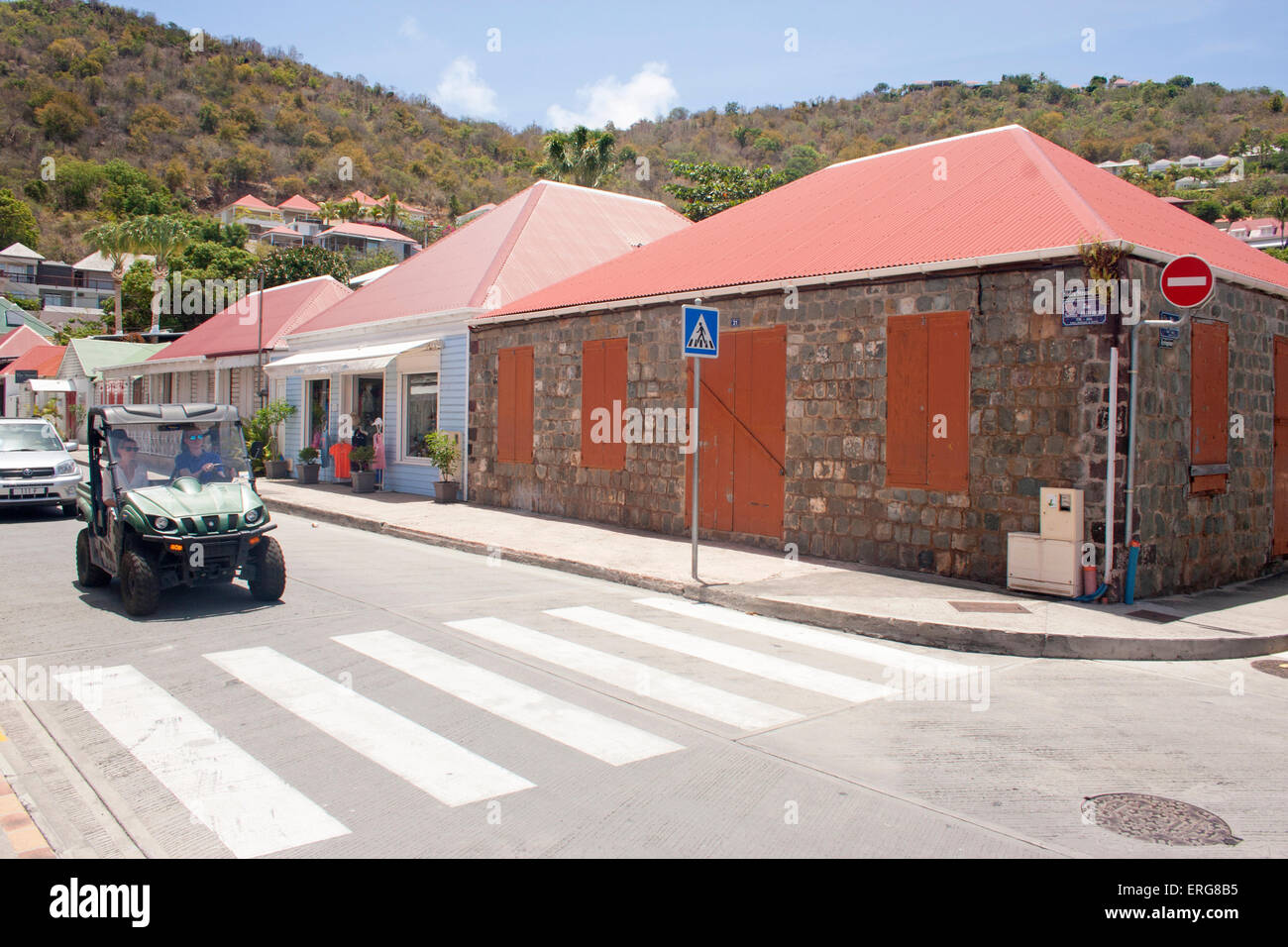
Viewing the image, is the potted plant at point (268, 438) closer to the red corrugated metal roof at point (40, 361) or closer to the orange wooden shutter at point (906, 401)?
the orange wooden shutter at point (906, 401)

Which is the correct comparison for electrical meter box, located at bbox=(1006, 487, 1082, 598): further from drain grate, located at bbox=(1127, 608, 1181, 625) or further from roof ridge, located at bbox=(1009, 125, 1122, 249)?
roof ridge, located at bbox=(1009, 125, 1122, 249)

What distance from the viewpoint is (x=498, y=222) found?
23.2m

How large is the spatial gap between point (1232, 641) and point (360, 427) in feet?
62.4

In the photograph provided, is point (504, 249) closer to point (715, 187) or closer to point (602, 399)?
point (602, 399)

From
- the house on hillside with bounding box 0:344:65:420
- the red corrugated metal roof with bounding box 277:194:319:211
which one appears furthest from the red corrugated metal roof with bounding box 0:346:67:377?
the red corrugated metal roof with bounding box 277:194:319:211

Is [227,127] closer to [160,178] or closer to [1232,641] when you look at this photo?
[160,178]

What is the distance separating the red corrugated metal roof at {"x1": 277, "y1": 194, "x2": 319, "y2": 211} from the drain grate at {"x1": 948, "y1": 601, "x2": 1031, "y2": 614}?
10546 cm

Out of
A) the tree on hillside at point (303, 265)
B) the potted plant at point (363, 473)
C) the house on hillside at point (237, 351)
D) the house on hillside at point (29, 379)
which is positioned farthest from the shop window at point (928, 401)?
the house on hillside at point (29, 379)

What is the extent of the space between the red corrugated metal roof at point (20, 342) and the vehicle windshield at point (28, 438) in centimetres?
5103

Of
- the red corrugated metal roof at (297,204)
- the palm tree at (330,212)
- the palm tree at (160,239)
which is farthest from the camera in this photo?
the red corrugated metal roof at (297,204)

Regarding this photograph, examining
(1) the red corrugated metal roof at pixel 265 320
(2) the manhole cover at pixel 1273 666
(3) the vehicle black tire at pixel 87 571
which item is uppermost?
(1) the red corrugated metal roof at pixel 265 320

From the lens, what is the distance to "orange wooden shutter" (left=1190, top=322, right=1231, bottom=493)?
10625 mm

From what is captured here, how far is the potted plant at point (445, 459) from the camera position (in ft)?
62.1
